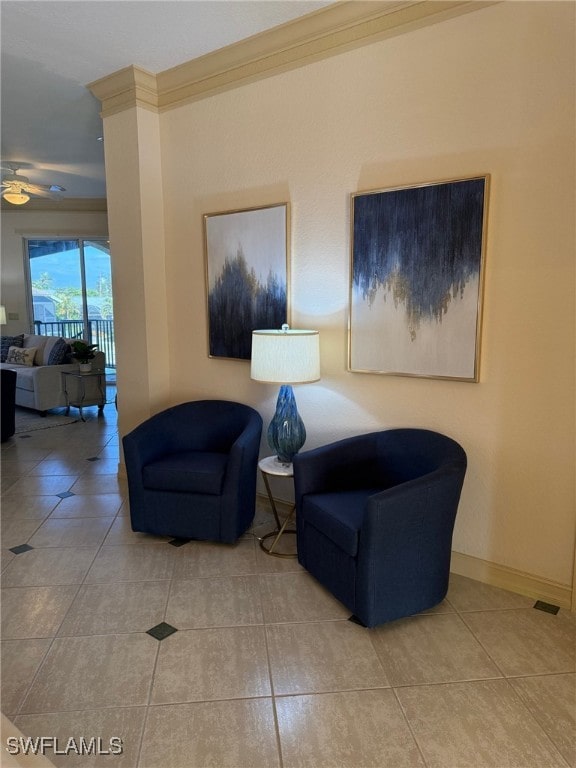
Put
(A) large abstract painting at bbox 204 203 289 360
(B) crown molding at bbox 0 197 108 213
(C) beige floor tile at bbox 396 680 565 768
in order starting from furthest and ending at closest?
(B) crown molding at bbox 0 197 108 213
(A) large abstract painting at bbox 204 203 289 360
(C) beige floor tile at bbox 396 680 565 768

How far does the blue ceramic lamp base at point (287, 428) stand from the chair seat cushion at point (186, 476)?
0.37 m

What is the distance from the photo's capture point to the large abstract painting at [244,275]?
11.0 feet

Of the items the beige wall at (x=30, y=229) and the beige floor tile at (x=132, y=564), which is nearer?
the beige floor tile at (x=132, y=564)

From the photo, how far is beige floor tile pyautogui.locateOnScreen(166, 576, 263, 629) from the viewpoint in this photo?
94.4 inches

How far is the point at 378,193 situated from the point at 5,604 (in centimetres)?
285

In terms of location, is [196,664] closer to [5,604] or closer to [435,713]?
[435,713]

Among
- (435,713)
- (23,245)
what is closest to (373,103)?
(435,713)

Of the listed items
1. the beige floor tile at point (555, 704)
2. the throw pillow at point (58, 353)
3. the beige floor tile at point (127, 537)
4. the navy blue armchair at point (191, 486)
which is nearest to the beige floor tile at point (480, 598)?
the beige floor tile at point (555, 704)

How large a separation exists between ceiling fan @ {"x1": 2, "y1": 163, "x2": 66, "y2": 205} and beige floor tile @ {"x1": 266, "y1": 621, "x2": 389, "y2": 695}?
19.1 feet

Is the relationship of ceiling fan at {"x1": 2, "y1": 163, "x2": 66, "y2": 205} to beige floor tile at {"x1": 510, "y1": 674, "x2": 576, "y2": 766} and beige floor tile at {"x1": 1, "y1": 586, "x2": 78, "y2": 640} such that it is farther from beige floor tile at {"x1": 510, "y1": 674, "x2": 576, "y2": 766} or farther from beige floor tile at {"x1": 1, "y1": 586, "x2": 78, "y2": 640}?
beige floor tile at {"x1": 510, "y1": 674, "x2": 576, "y2": 766}

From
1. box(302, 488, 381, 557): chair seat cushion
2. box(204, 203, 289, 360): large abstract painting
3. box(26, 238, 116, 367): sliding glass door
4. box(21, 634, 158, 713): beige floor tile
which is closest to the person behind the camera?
box(21, 634, 158, 713): beige floor tile

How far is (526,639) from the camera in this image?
2256 mm

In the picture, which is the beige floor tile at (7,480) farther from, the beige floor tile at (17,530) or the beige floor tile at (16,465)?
the beige floor tile at (17,530)

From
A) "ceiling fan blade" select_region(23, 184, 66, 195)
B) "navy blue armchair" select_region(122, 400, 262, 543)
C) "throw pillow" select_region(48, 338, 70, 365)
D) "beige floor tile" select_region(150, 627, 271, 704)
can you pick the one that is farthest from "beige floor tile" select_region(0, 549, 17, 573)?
"ceiling fan blade" select_region(23, 184, 66, 195)
